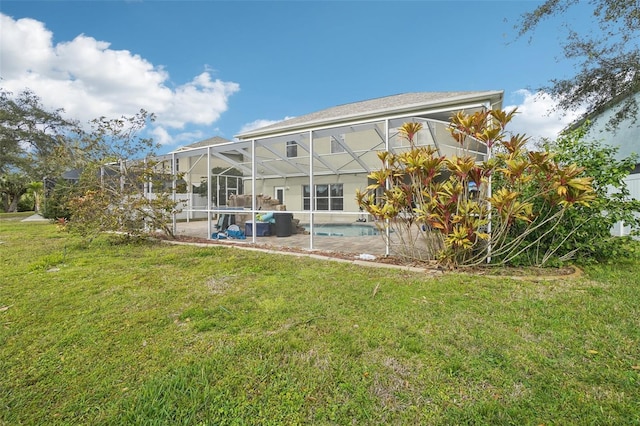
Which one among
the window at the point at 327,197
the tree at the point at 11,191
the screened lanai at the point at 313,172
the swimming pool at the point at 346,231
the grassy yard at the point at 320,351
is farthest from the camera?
the tree at the point at 11,191

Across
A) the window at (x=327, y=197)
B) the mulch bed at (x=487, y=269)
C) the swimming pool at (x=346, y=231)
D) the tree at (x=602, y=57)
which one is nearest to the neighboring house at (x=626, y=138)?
the tree at (x=602, y=57)

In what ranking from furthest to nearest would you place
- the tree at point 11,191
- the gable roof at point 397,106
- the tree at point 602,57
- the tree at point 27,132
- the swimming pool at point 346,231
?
the tree at point 11,191, the tree at point 27,132, the gable roof at point 397,106, the swimming pool at point 346,231, the tree at point 602,57

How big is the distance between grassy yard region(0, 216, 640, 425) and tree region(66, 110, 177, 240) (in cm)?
367

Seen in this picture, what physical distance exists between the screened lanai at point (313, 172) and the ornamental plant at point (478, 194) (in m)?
2.22

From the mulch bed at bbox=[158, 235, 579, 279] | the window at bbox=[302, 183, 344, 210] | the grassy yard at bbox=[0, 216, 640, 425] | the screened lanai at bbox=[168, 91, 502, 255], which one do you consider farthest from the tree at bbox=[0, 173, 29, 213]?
the mulch bed at bbox=[158, 235, 579, 279]

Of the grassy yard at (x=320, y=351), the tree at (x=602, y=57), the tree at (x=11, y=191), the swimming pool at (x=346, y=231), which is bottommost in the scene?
the grassy yard at (x=320, y=351)

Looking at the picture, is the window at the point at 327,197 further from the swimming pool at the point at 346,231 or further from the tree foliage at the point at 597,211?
the tree foliage at the point at 597,211

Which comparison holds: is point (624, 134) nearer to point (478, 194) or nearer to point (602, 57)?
point (602, 57)

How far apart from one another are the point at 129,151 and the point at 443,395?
33.1 ft

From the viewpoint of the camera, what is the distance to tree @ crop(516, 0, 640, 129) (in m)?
6.75

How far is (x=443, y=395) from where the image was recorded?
6.60 ft

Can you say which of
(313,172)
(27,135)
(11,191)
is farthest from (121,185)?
(11,191)

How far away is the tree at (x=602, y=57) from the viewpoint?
6.75 metres

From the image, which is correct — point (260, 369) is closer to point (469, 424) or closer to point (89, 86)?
point (469, 424)
